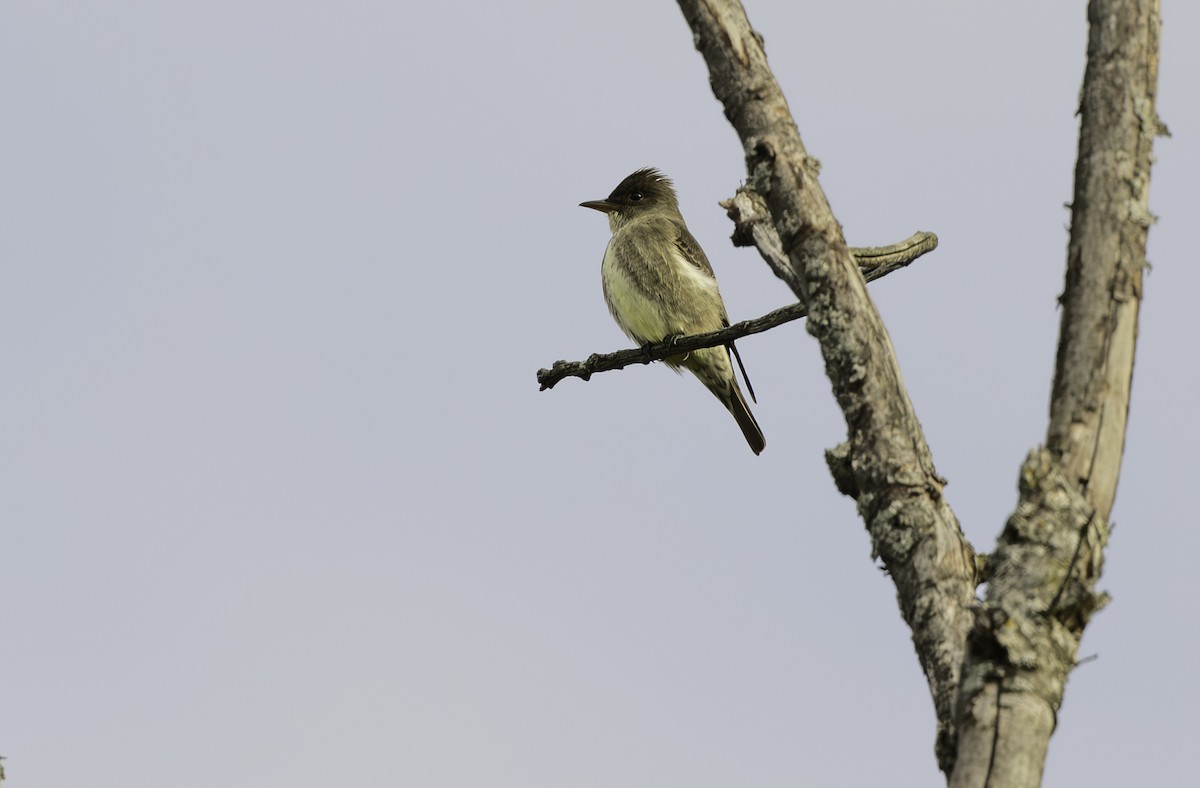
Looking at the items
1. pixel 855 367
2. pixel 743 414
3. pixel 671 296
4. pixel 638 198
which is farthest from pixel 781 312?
pixel 638 198

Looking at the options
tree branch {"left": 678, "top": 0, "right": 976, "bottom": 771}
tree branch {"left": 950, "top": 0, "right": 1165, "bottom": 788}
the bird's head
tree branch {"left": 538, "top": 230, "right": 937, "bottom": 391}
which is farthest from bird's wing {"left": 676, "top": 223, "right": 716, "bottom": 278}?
tree branch {"left": 950, "top": 0, "right": 1165, "bottom": 788}

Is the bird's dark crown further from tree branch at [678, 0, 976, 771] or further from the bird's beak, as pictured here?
tree branch at [678, 0, 976, 771]

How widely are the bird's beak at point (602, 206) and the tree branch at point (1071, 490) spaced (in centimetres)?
879

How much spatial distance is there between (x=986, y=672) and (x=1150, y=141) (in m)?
1.29

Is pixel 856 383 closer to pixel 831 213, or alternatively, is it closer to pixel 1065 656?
pixel 831 213

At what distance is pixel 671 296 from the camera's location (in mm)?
10344

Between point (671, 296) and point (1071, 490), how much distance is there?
7366 millimetres

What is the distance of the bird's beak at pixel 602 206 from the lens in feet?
39.2

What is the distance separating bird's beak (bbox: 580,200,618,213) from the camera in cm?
1195

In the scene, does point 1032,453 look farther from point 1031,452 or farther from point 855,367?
point 855,367

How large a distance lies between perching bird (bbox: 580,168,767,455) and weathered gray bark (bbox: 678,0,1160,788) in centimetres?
631

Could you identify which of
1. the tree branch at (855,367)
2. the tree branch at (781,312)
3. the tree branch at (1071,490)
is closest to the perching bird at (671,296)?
the tree branch at (781,312)

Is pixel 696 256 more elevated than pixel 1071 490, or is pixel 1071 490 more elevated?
pixel 696 256

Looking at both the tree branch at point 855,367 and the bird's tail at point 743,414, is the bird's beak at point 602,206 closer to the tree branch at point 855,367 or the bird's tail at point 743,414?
the bird's tail at point 743,414
